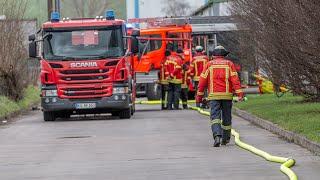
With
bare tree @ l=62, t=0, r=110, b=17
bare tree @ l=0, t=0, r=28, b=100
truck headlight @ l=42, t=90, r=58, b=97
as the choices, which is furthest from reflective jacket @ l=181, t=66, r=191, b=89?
bare tree @ l=62, t=0, r=110, b=17

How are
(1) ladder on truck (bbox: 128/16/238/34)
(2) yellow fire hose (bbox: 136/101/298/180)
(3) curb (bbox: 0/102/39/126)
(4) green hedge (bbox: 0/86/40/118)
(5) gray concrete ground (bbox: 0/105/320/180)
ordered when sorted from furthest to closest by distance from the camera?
1. (1) ladder on truck (bbox: 128/16/238/34)
2. (4) green hedge (bbox: 0/86/40/118)
3. (3) curb (bbox: 0/102/39/126)
4. (5) gray concrete ground (bbox: 0/105/320/180)
5. (2) yellow fire hose (bbox: 136/101/298/180)

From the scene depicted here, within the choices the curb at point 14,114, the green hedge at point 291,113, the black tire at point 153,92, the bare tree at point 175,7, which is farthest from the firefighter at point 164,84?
the bare tree at point 175,7

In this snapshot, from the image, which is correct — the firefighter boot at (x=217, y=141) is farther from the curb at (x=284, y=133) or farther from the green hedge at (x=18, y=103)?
the green hedge at (x=18, y=103)

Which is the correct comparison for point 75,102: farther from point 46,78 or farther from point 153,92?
point 153,92

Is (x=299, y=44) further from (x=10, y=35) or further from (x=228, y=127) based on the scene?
(x=10, y=35)

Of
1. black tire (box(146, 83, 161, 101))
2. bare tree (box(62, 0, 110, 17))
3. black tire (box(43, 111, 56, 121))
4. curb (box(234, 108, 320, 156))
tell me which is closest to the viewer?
curb (box(234, 108, 320, 156))

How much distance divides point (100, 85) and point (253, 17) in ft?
15.3

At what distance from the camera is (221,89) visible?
1540cm

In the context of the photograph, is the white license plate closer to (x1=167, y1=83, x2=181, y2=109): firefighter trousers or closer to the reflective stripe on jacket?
(x1=167, y1=83, x2=181, y2=109): firefighter trousers

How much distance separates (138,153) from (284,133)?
11.6ft

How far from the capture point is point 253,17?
2173 centimetres

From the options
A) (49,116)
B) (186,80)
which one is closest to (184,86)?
(186,80)

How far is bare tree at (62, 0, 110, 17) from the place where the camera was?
75250mm

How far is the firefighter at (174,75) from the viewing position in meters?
26.4
